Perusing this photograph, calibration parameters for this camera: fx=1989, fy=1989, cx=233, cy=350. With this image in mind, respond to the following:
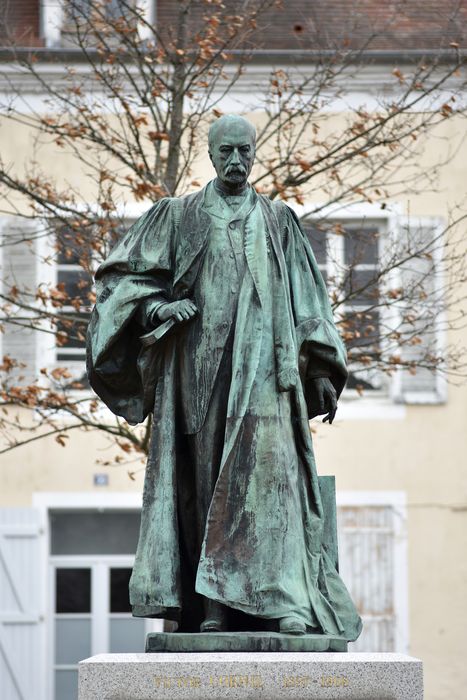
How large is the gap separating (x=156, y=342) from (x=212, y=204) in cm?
61

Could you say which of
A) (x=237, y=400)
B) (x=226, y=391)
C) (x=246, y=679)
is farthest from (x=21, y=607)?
(x=246, y=679)

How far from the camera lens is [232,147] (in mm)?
7512

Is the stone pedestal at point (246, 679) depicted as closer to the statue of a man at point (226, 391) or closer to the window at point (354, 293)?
the statue of a man at point (226, 391)

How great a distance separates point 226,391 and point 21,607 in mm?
13110

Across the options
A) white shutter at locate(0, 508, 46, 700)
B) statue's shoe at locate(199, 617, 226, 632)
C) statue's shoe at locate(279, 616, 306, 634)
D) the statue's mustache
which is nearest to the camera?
statue's shoe at locate(279, 616, 306, 634)

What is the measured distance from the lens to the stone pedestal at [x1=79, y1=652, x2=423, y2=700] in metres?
6.68

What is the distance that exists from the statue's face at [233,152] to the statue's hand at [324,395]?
820 mm

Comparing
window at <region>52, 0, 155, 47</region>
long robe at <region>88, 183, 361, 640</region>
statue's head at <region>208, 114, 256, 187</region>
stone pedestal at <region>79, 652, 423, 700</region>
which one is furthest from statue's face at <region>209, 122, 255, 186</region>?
window at <region>52, 0, 155, 47</region>

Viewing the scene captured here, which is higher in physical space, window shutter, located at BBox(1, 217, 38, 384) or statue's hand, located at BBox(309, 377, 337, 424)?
window shutter, located at BBox(1, 217, 38, 384)

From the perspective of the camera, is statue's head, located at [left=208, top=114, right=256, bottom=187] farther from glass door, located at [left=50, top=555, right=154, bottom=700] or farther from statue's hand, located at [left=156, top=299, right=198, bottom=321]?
glass door, located at [left=50, top=555, right=154, bottom=700]

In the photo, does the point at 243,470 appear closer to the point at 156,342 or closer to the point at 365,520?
the point at 156,342

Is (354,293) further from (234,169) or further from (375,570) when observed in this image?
(234,169)

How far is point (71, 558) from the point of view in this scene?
67.4 feet

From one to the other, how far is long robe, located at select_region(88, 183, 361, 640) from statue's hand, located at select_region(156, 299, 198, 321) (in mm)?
63
